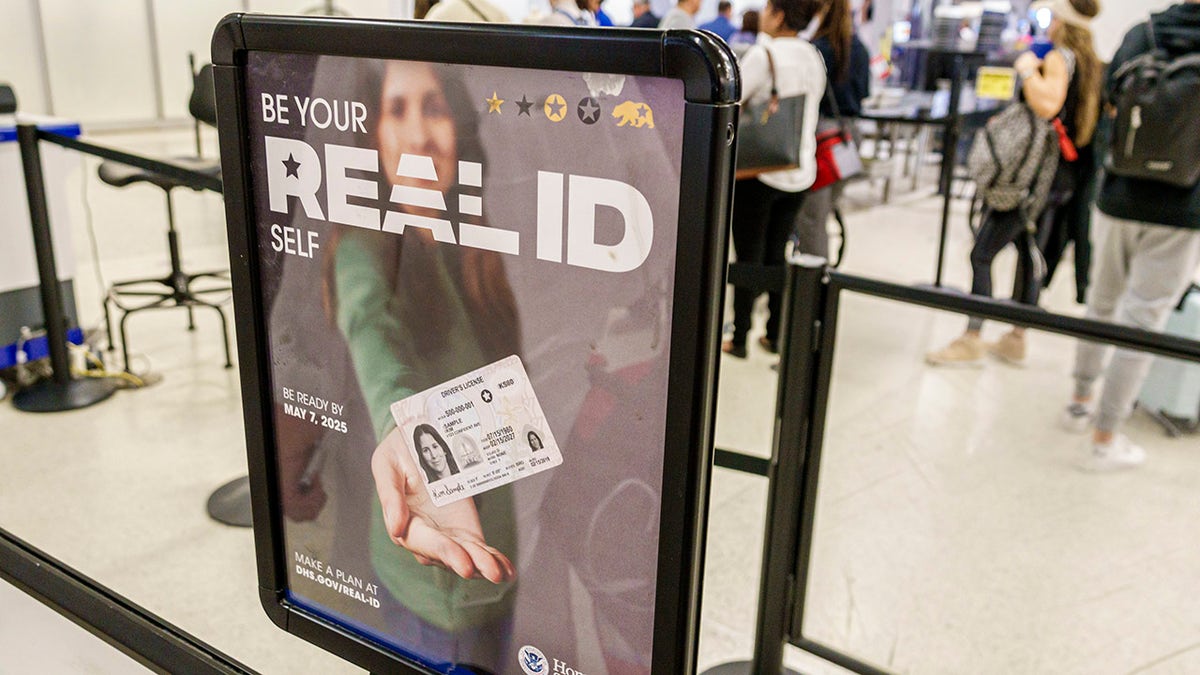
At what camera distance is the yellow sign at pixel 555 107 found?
65cm

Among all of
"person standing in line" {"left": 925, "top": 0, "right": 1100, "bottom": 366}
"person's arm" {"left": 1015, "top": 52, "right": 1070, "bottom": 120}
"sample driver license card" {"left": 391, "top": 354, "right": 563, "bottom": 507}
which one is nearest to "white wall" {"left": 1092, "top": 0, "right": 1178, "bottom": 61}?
"person standing in line" {"left": 925, "top": 0, "right": 1100, "bottom": 366}

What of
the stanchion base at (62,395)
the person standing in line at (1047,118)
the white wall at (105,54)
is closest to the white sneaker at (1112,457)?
the person standing in line at (1047,118)

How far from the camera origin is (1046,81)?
12.2 feet

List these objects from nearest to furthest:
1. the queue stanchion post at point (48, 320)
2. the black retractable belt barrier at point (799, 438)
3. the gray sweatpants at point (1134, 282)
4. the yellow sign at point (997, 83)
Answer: the black retractable belt barrier at point (799, 438), the gray sweatpants at point (1134, 282), the queue stanchion post at point (48, 320), the yellow sign at point (997, 83)

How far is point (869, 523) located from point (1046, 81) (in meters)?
2.02

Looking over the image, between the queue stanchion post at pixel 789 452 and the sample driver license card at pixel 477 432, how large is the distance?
1.08 m

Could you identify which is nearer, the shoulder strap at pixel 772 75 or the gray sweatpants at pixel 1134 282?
the gray sweatpants at pixel 1134 282

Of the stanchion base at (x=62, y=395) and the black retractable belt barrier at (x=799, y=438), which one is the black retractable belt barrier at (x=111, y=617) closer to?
the black retractable belt barrier at (x=799, y=438)

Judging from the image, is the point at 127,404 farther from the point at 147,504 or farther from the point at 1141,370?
the point at 1141,370

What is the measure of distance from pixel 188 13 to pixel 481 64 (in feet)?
29.4

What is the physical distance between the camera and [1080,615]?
7.79ft

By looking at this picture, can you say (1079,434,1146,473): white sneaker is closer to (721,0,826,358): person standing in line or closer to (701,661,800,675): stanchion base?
(721,0,826,358): person standing in line

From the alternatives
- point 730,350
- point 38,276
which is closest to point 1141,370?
point 730,350

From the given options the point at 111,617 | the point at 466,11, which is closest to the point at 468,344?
the point at 111,617
